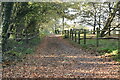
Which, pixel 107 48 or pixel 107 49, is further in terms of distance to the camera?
pixel 107 48

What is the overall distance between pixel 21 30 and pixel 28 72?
9.23 metres

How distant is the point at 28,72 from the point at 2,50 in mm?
3318

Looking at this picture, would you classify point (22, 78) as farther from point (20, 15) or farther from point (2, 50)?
point (20, 15)

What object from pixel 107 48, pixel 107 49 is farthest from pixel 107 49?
pixel 107 48

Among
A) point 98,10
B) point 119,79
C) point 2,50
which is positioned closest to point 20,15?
point 2,50

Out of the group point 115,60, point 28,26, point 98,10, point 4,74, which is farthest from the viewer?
point 98,10

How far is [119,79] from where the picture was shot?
4316 mm

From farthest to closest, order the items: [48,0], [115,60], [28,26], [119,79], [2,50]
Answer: [28,26] < [48,0] < [2,50] < [115,60] < [119,79]

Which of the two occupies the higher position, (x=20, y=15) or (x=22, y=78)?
(x=20, y=15)

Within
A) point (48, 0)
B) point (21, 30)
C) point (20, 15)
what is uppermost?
point (48, 0)

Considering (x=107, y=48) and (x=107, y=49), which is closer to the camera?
(x=107, y=49)

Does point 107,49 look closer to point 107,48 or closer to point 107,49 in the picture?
point 107,49

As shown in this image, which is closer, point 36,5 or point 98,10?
point 36,5

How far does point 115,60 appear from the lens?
6.80m
